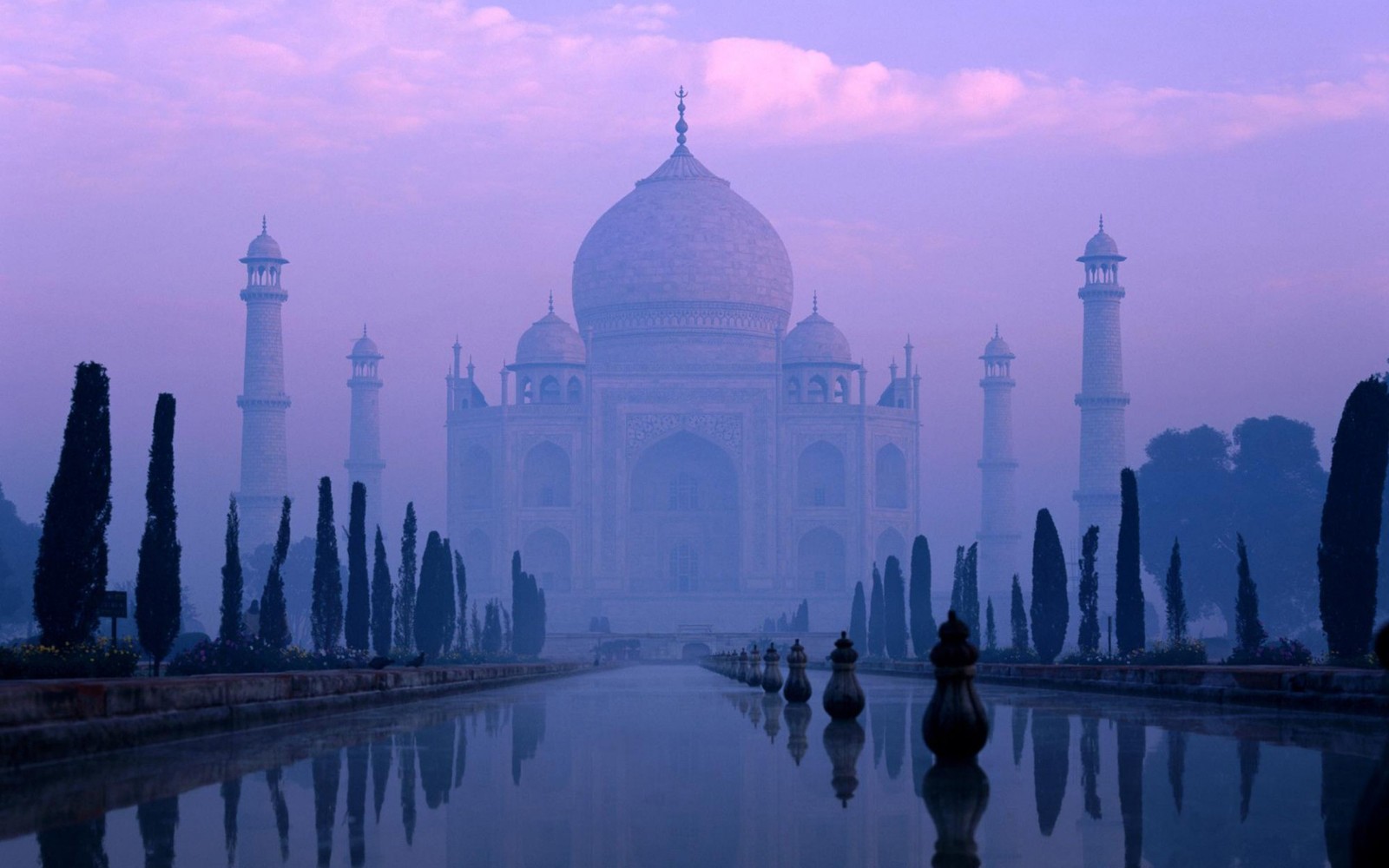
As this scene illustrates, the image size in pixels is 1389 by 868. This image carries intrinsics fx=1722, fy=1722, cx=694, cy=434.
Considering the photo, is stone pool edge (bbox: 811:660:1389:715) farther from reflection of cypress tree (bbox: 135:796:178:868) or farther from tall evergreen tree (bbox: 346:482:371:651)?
tall evergreen tree (bbox: 346:482:371:651)

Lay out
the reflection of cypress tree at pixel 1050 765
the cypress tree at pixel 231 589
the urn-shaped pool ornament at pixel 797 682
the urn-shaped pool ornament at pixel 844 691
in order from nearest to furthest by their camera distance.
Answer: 1. the reflection of cypress tree at pixel 1050 765
2. the urn-shaped pool ornament at pixel 844 691
3. the urn-shaped pool ornament at pixel 797 682
4. the cypress tree at pixel 231 589

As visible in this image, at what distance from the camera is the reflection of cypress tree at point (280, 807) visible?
4637 mm

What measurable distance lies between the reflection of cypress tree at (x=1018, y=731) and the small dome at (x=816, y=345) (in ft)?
212

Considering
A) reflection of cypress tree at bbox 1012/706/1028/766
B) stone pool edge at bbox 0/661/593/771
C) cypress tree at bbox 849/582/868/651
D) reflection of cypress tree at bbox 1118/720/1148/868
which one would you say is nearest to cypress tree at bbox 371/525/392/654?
stone pool edge at bbox 0/661/593/771

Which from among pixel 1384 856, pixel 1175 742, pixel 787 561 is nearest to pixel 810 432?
pixel 787 561

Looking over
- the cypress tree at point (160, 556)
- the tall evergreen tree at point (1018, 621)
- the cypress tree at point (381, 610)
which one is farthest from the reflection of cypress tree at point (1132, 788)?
the tall evergreen tree at point (1018, 621)

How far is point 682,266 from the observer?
75.9 meters

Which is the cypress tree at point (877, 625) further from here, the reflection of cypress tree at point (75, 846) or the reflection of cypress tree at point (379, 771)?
the reflection of cypress tree at point (75, 846)

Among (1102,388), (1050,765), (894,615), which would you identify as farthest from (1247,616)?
(1102,388)

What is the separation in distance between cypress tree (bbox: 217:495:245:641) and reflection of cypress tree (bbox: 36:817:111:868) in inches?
767

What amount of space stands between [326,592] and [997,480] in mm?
53929

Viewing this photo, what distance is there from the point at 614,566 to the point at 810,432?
1021cm

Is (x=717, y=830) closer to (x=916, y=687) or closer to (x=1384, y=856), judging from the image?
(x=1384, y=856)

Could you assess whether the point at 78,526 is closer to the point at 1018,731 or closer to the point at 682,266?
the point at 1018,731
